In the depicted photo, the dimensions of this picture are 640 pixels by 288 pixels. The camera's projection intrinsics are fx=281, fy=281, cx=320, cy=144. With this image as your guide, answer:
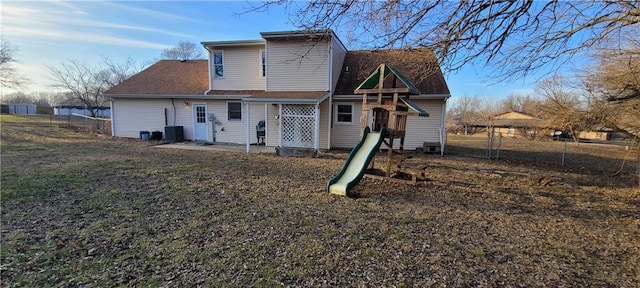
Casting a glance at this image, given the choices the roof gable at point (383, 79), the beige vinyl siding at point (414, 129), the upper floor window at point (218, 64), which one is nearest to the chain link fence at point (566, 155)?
the beige vinyl siding at point (414, 129)

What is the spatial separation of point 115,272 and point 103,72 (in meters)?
33.7

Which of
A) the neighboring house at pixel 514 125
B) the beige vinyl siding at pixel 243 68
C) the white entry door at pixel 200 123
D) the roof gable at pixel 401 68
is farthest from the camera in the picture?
the neighboring house at pixel 514 125

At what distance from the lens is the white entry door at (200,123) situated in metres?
13.8

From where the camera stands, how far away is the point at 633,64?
6.62 m

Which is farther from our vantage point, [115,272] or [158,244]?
[158,244]

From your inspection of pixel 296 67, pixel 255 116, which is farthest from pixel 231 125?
pixel 296 67

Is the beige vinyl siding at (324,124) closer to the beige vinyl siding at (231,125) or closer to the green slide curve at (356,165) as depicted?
the beige vinyl siding at (231,125)

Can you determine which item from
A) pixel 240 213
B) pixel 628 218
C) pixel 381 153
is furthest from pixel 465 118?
pixel 240 213

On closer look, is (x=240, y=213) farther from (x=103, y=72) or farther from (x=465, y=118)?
(x=465, y=118)

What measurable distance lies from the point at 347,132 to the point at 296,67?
11.6 feet

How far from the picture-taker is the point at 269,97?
10852 millimetres

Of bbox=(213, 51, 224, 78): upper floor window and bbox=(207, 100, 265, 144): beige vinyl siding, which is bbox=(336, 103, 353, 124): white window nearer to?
bbox=(207, 100, 265, 144): beige vinyl siding

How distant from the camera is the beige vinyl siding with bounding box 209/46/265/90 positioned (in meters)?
12.8

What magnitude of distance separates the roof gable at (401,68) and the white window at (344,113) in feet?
1.85
